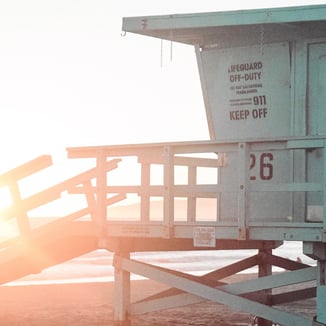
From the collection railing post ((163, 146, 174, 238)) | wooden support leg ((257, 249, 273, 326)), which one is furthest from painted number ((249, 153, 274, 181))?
wooden support leg ((257, 249, 273, 326))

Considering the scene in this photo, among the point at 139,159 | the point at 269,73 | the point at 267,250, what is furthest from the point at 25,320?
the point at 269,73

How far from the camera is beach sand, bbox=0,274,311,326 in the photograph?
1827 cm

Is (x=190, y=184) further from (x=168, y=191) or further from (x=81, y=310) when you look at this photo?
(x=81, y=310)

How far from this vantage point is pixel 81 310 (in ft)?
67.4

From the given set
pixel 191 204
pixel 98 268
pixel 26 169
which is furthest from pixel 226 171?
pixel 98 268

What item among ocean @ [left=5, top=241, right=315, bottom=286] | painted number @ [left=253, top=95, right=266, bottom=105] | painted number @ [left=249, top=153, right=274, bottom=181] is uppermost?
painted number @ [left=253, top=95, right=266, bottom=105]

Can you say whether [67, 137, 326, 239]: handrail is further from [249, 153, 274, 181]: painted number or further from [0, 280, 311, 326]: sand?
[0, 280, 311, 326]: sand

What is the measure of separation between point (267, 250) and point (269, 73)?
12.3 feet

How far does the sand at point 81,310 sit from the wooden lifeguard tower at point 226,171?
3.72 meters

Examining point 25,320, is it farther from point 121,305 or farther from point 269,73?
point 269,73

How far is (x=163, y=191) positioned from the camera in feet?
36.4

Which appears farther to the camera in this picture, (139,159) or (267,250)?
(267,250)

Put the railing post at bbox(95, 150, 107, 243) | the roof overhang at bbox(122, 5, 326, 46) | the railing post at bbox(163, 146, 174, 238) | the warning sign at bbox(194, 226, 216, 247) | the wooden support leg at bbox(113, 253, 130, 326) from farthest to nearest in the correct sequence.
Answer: the wooden support leg at bbox(113, 253, 130, 326), the railing post at bbox(95, 150, 107, 243), the roof overhang at bbox(122, 5, 326, 46), the railing post at bbox(163, 146, 174, 238), the warning sign at bbox(194, 226, 216, 247)

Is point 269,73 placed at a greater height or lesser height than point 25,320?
greater
